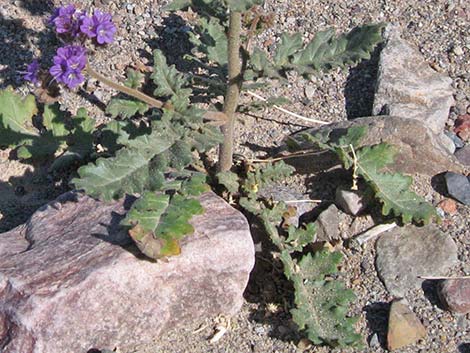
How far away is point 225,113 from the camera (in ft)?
14.5

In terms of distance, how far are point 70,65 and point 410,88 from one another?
211cm

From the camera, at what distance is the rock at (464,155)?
4789 mm

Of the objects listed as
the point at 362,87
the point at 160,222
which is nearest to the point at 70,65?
the point at 160,222

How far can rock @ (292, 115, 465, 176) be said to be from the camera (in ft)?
15.2

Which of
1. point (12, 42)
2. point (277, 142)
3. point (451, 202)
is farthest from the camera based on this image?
point (12, 42)

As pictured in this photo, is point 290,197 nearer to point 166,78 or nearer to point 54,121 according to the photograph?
point 166,78

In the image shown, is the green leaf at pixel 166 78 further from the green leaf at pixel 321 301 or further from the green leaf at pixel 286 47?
the green leaf at pixel 321 301

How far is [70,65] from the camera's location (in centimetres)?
388

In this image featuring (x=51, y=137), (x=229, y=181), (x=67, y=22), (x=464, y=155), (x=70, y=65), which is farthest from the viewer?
(x=51, y=137)

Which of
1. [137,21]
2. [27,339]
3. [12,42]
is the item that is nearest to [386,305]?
[27,339]

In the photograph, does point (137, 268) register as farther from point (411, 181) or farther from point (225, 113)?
point (411, 181)

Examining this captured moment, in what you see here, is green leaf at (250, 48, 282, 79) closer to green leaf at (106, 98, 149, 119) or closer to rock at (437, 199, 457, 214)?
green leaf at (106, 98, 149, 119)

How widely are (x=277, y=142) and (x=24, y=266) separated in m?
1.64

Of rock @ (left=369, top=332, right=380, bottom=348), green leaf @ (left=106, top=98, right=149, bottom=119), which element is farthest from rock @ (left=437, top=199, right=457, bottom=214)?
green leaf @ (left=106, top=98, right=149, bottom=119)
